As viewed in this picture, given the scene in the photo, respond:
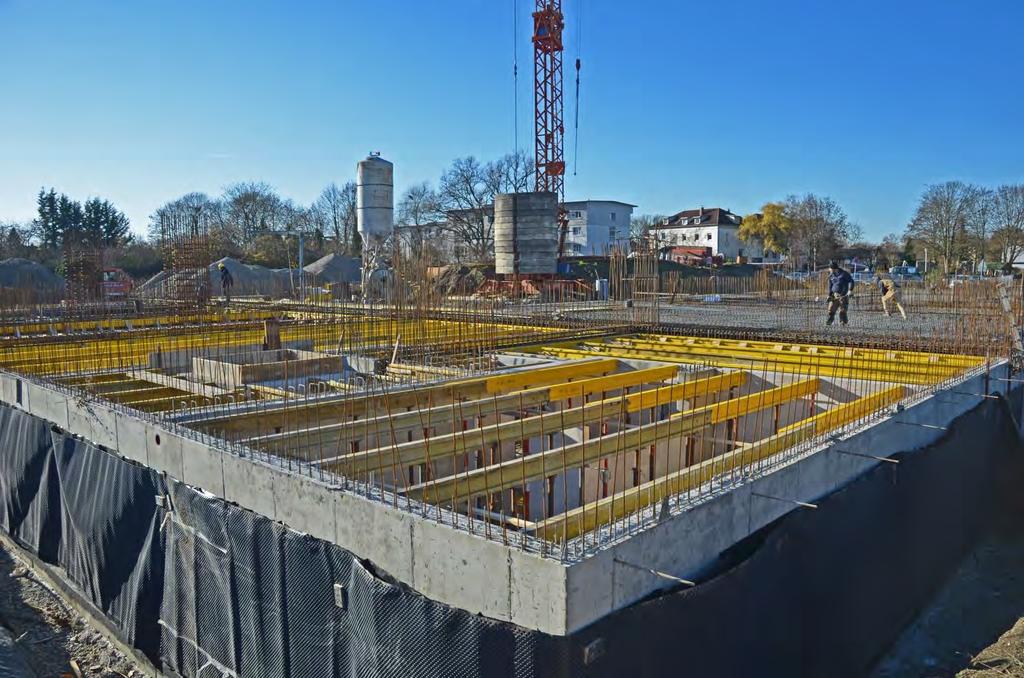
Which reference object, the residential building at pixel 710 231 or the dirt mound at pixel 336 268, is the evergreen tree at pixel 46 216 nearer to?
the dirt mound at pixel 336 268

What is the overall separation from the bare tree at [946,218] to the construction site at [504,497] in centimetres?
4462

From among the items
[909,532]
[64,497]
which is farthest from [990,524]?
[64,497]

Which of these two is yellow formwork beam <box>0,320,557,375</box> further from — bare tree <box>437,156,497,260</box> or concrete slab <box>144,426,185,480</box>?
bare tree <box>437,156,497,260</box>

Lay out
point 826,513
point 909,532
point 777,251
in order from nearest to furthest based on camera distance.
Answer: point 826,513, point 909,532, point 777,251

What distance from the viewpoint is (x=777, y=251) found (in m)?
62.9

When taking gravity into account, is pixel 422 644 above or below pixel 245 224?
below

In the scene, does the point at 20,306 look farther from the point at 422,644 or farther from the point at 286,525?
the point at 422,644

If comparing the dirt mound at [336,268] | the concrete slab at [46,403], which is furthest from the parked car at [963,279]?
the dirt mound at [336,268]

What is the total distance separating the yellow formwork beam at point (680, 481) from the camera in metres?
4.25

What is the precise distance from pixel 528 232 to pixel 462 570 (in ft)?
87.5

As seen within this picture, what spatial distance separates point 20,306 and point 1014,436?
21.4 meters

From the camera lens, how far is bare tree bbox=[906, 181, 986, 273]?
5031 centimetres

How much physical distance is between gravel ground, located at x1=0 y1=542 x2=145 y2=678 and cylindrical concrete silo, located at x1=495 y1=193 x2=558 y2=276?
920 inches

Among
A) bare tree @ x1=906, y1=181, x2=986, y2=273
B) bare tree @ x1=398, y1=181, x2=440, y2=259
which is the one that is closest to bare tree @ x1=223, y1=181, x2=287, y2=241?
bare tree @ x1=398, y1=181, x2=440, y2=259
